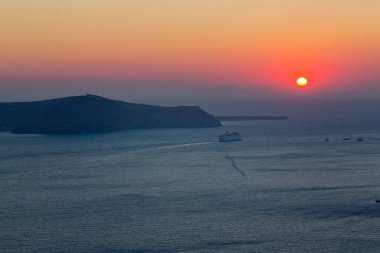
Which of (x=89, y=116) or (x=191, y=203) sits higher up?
(x=89, y=116)

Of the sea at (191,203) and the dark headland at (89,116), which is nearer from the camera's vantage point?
the sea at (191,203)

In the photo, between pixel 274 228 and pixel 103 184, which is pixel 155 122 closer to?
pixel 103 184

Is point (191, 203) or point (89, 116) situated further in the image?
point (89, 116)

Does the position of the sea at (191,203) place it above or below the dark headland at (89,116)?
below

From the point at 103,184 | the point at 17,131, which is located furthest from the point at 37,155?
the point at 17,131

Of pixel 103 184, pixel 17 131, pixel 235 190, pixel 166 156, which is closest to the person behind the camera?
pixel 235 190
